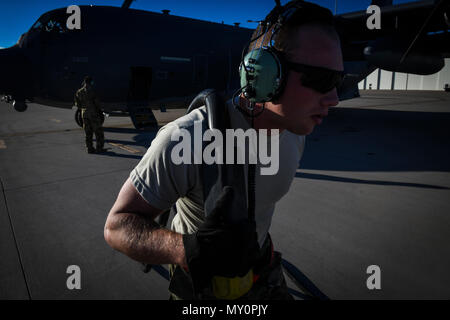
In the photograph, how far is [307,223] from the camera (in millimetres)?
3393

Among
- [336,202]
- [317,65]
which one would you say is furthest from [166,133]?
[336,202]

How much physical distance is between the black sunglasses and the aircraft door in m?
8.08

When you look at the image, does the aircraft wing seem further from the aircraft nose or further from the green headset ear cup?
the aircraft nose

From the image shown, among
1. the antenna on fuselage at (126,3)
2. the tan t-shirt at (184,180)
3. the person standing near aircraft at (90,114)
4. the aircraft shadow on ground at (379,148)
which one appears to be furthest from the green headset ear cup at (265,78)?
the antenna on fuselage at (126,3)

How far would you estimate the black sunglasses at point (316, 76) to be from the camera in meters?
1.24

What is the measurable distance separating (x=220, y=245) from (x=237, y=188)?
237 mm

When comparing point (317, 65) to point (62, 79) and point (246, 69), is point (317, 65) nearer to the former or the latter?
point (246, 69)

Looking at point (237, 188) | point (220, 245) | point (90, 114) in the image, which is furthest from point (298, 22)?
point (90, 114)

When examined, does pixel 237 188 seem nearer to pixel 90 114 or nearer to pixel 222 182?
pixel 222 182

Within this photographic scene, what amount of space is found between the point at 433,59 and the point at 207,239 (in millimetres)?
9669

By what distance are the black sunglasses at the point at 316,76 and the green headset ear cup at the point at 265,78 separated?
0.08 meters

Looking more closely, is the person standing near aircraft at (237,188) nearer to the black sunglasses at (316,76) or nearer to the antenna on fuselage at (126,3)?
the black sunglasses at (316,76)

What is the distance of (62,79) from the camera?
23.7 feet

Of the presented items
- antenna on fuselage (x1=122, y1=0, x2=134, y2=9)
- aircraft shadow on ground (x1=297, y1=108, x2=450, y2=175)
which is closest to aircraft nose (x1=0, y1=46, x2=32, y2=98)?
antenna on fuselage (x1=122, y1=0, x2=134, y2=9)
